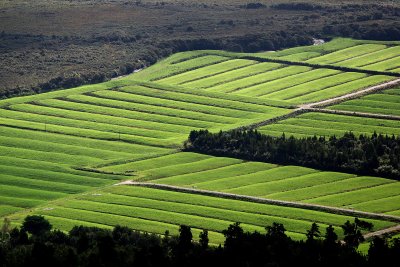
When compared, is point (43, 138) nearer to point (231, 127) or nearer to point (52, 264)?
point (231, 127)

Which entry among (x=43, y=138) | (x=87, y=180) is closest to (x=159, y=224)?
(x=87, y=180)

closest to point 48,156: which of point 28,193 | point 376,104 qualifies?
point 28,193

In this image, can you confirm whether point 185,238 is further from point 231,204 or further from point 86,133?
point 86,133

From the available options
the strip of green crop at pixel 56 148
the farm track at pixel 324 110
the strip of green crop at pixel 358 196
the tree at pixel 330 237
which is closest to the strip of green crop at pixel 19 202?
the strip of green crop at pixel 56 148

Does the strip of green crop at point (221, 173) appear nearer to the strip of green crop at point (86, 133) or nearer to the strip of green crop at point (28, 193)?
the strip of green crop at point (86, 133)

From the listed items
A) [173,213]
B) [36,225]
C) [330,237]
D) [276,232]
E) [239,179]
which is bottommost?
[36,225]
